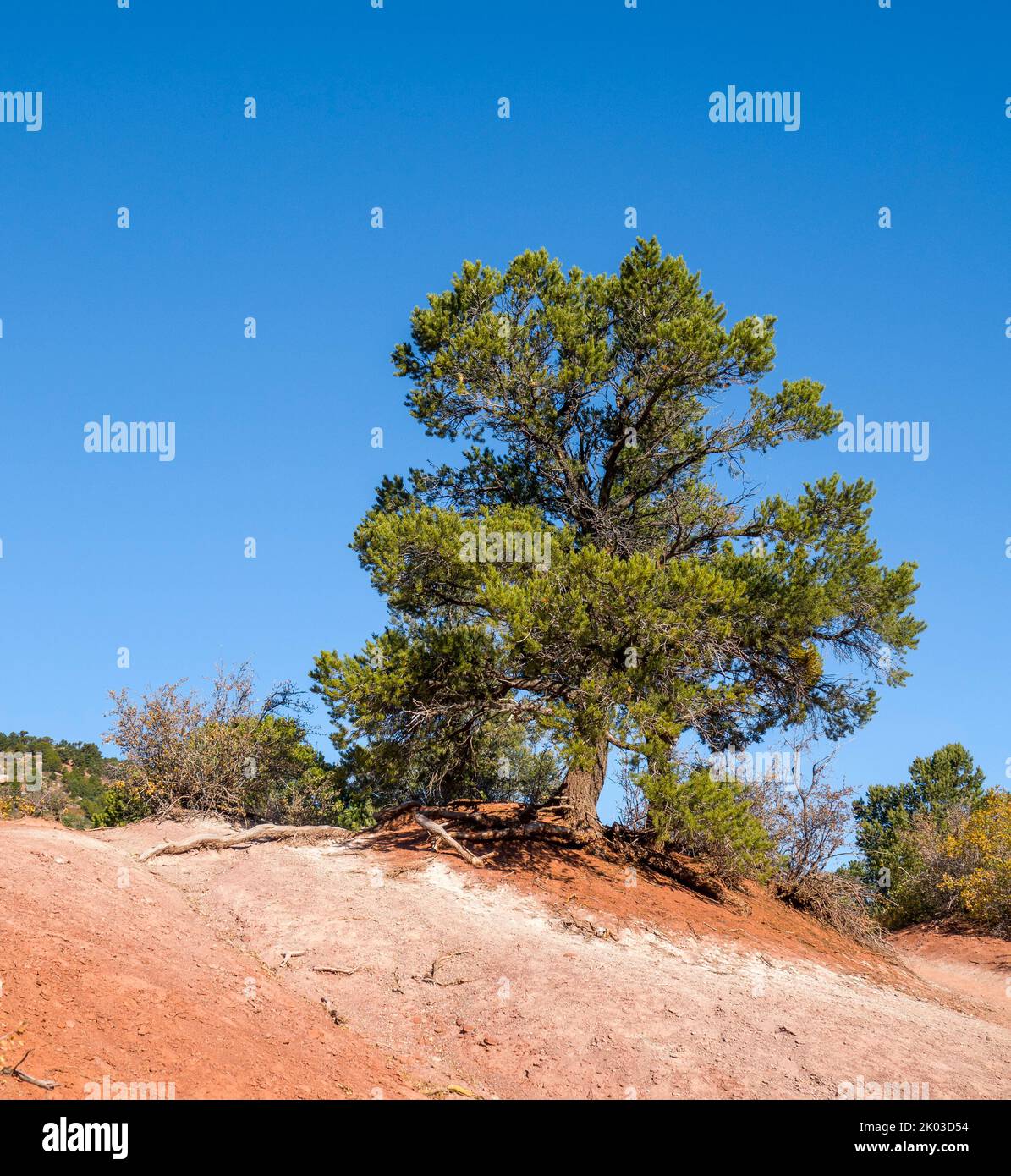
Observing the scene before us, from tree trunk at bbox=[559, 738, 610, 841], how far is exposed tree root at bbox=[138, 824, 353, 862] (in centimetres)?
446

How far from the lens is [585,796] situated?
1894cm

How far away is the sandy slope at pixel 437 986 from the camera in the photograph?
802 centimetres

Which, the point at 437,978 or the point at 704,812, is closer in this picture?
the point at 437,978

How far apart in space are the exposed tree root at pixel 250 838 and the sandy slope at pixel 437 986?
39 centimetres

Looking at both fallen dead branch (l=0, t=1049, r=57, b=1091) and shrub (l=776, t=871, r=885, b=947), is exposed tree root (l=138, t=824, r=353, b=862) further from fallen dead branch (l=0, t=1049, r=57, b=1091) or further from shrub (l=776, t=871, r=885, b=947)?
fallen dead branch (l=0, t=1049, r=57, b=1091)

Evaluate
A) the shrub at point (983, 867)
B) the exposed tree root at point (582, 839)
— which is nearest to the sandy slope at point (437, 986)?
the exposed tree root at point (582, 839)

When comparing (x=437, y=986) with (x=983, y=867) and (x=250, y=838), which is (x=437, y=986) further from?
(x=983, y=867)

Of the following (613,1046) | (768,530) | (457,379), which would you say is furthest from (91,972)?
(768,530)

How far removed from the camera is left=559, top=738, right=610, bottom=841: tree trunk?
18.5 metres

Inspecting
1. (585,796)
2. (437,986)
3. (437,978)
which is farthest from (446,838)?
(437,986)

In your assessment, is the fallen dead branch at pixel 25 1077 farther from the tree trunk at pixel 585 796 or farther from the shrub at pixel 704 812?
the tree trunk at pixel 585 796

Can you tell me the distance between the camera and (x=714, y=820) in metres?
14.6

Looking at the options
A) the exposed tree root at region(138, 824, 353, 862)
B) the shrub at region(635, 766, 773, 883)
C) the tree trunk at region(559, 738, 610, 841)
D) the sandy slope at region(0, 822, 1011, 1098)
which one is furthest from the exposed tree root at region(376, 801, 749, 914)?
the shrub at region(635, 766, 773, 883)

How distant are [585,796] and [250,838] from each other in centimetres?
661
